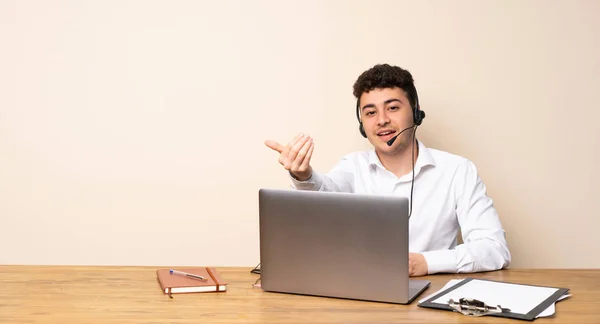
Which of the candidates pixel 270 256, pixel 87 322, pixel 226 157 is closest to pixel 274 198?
pixel 270 256

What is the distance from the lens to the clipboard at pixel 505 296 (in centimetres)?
159

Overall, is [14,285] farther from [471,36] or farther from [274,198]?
[471,36]

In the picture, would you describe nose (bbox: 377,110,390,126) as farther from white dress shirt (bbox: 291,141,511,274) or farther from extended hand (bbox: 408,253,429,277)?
extended hand (bbox: 408,253,429,277)

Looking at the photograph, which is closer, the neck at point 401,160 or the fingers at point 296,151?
the fingers at point 296,151

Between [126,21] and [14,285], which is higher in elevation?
[126,21]

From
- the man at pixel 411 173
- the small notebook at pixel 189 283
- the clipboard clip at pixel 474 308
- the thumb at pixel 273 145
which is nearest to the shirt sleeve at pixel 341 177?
the man at pixel 411 173

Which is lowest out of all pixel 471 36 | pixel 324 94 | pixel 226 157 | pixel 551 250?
pixel 551 250

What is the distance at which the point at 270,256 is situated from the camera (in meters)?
1.78

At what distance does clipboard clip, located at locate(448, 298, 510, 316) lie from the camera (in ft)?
5.17

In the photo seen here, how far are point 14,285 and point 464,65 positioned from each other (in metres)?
2.09

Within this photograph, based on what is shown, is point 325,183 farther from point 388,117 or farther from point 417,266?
point 417,266

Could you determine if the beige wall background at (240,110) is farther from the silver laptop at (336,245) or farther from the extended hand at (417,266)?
the silver laptop at (336,245)

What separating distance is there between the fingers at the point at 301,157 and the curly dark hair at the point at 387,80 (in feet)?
2.16

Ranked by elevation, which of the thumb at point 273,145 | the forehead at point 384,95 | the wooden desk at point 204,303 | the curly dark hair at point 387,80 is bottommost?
the wooden desk at point 204,303
